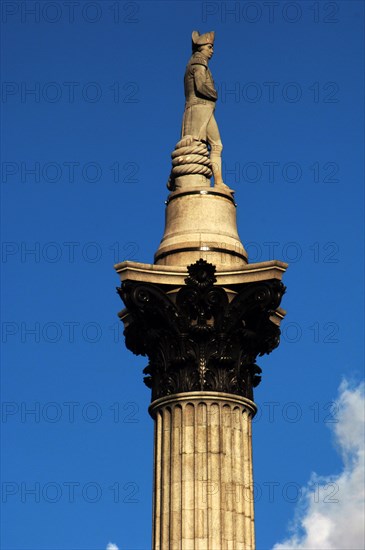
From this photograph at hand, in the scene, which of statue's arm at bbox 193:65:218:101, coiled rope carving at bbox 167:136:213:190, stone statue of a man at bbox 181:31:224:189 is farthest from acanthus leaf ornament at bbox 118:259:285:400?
Answer: statue's arm at bbox 193:65:218:101

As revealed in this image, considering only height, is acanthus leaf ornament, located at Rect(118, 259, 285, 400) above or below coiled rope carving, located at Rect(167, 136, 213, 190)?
below

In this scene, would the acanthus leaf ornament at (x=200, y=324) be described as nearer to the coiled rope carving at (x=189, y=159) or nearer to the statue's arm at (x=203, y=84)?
the coiled rope carving at (x=189, y=159)

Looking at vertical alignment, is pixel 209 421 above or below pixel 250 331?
below

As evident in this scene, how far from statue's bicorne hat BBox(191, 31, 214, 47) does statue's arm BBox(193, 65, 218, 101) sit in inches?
34.5

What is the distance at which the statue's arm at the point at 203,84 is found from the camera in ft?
118

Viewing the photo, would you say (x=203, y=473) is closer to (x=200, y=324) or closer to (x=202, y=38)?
(x=200, y=324)

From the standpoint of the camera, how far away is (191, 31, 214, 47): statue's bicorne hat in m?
36.9

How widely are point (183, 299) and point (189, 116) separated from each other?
6.82 m

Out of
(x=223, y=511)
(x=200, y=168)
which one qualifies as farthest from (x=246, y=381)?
(x=200, y=168)

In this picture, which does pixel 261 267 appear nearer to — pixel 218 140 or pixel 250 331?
pixel 250 331

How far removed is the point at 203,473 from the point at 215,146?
402 inches

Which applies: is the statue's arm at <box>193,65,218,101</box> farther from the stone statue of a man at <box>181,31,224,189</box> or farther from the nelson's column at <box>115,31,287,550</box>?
the nelson's column at <box>115,31,287,550</box>

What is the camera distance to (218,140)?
35.6m

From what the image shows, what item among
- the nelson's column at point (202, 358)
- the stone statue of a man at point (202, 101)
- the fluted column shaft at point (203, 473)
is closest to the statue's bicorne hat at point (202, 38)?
the stone statue of a man at point (202, 101)
